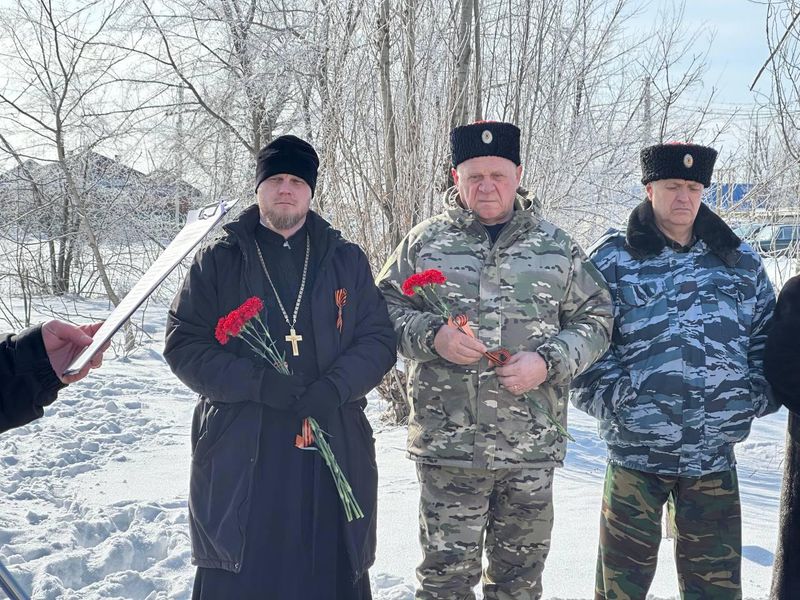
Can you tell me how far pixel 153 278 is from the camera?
6.61ft

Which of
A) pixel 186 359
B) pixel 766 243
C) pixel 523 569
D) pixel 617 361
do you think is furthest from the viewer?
pixel 766 243

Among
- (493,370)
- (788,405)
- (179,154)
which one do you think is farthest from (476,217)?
(179,154)

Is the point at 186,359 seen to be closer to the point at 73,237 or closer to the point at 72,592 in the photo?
the point at 72,592

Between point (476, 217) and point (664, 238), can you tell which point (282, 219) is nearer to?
point (476, 217)

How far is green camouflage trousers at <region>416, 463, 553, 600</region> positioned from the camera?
2.69m

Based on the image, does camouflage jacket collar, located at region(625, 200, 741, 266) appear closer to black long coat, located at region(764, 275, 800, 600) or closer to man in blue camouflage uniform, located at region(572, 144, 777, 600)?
man in blue camouflage uniform, located at region(572, 144, 777, 600)

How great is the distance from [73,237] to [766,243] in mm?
11275

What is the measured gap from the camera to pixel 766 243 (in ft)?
31.9

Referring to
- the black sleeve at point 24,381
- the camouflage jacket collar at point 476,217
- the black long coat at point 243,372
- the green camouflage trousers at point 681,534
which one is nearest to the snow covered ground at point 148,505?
the green camouflage trousers at point 681,534

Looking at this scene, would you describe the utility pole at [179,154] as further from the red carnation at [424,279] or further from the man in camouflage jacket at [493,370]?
the red carnation at [424,279]

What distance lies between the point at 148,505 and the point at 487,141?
3.08 m

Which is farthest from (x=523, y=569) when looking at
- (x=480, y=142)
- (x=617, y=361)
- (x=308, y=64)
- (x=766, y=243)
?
(x=766, y=243)

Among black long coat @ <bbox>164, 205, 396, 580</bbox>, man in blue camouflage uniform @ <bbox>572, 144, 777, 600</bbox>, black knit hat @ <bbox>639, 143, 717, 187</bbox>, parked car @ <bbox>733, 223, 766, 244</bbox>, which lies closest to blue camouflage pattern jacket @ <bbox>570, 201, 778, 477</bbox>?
man in blue camouflage uniform @ <bbox>572, 144, 777, 600</bbox>

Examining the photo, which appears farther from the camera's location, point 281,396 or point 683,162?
point 683,162
